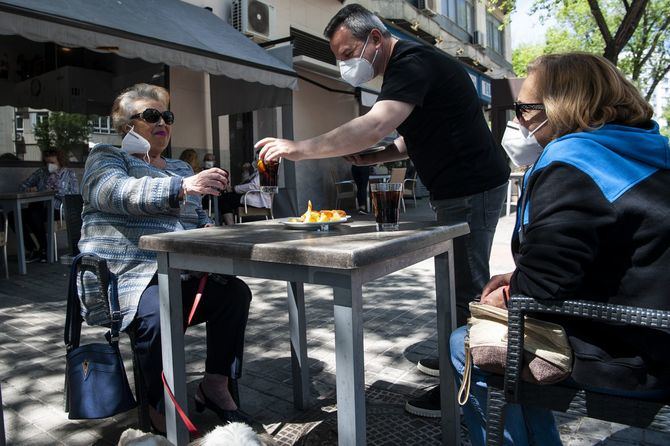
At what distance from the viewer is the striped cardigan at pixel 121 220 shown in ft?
7.22

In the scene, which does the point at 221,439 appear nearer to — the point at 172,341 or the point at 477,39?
the point at 172,341

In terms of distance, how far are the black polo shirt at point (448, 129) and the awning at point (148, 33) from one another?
414 centimetres

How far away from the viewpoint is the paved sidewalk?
236cm

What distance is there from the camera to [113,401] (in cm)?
202

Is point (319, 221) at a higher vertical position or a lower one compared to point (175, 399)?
higher

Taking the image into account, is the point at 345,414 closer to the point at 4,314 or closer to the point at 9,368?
the point at 9,368

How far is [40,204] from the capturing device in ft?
23.5

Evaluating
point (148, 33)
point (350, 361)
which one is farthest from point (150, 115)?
point (148, 33)

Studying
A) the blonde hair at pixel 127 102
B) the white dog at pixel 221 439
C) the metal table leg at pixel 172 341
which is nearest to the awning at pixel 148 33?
the blonde hair at pixel 127 102

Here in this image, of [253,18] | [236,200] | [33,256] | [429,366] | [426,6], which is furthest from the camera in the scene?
[426,6]

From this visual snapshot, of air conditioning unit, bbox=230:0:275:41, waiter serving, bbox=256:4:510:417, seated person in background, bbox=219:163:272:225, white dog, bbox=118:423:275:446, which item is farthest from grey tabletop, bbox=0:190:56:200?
white dog, bbox=118:423:275:446

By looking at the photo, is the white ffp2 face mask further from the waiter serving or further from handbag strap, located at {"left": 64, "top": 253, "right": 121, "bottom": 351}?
handbag strap, located at {"left": 64, "top": 253, "right": 121, "bottom": 351}

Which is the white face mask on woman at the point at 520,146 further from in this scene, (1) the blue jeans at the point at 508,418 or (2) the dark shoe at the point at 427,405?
(2) the dark shoe at the point at 427,405

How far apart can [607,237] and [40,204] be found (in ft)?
24.6
